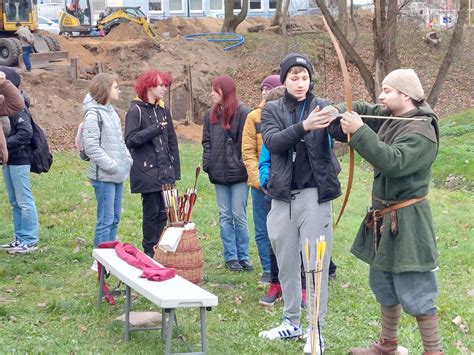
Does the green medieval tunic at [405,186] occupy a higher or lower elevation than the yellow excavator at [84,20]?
higher

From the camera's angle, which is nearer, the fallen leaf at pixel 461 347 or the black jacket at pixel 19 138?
the fallen leaf at pixel 461 347

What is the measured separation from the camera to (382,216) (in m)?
5.07

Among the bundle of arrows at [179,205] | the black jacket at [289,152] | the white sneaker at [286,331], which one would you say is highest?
the black jacket at [289,152]

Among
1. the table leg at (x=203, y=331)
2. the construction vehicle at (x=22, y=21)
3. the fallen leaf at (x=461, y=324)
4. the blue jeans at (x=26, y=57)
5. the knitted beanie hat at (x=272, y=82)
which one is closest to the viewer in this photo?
the table leg at (x=203, y=331)

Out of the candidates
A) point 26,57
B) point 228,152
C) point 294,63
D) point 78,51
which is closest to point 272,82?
point 228,152

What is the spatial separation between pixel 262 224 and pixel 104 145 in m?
1.56

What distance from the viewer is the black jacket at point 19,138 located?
805 cm

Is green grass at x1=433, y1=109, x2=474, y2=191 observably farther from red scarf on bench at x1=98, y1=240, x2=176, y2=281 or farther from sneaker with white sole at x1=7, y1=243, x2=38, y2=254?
red scarf on bench at x1=98, y1=240, x2=176, y2=281

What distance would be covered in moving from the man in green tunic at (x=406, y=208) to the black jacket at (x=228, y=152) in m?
2.55

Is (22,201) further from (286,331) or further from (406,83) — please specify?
(406,83)

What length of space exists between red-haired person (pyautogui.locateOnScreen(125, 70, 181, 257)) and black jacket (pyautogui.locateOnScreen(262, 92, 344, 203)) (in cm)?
213

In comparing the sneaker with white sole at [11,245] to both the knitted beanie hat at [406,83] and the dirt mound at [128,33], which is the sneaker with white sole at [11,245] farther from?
the dirt mound at [128,33]

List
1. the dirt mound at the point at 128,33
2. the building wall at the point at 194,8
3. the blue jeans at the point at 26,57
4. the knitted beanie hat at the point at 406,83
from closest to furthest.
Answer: the knitted beanie hat at the point at 406,83
the blue jeans at the point at 26,57
the dirt mound at the point at 128,33
the building wall at the point at 194,8

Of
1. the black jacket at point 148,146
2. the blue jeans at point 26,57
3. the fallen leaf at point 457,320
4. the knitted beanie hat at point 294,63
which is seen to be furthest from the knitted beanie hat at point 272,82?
the blue jeans at point 26,57
